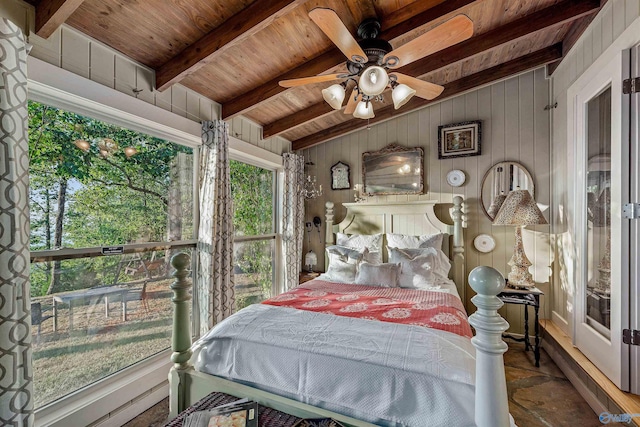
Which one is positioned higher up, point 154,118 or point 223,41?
point 223,41

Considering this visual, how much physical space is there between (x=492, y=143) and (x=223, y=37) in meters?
3.06

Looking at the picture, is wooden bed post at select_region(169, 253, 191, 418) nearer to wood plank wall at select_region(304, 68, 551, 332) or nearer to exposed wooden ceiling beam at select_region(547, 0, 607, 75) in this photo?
wood plank wall at select_region(304, 68, 551, 332)

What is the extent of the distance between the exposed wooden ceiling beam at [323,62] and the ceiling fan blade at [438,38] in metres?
0.49

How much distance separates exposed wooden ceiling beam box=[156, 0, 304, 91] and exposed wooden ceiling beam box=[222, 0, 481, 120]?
2.17 ft

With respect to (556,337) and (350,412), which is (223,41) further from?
(556,337)

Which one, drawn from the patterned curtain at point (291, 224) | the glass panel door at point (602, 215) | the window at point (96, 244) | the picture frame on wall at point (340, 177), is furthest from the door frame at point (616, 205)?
the window at point (96, 244)

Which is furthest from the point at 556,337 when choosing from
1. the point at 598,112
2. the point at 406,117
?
the point at 406,117

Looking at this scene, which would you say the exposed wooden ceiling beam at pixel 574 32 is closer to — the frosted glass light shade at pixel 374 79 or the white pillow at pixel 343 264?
the frosted glass light shade at pixel 374 79

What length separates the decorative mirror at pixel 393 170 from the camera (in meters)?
3.72

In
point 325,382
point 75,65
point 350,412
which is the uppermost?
point 75,65

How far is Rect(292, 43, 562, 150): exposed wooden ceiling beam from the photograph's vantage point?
3.03 meters

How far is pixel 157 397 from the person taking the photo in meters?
2.30

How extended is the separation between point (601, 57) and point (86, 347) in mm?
4213

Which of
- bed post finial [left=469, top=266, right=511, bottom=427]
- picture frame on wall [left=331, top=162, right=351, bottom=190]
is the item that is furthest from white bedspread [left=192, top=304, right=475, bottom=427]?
picture frame on wall [left=331, top=162, right=351, bottom=190]
